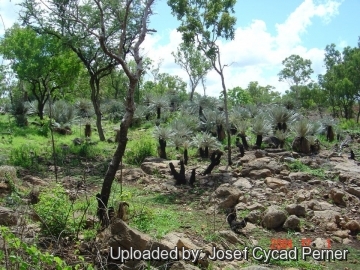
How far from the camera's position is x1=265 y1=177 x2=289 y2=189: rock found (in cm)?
1057

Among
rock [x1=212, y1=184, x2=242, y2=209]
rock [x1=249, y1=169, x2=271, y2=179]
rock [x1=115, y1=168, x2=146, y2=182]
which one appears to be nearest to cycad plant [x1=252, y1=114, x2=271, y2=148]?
rock [x1=249, y1=169, x2=271, y2=179]

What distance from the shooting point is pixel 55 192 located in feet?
20.6

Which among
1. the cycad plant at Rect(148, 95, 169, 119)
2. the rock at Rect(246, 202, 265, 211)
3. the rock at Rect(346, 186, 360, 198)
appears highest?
the cycad plant at Rect(148, 95, 169, 119)

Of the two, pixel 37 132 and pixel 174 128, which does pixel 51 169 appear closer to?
pixel 174 128

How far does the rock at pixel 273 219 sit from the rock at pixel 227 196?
119cm

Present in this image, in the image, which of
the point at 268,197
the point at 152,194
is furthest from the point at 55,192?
the point at 268,197

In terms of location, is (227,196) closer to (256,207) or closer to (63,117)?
(256,207)

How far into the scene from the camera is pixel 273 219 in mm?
7797

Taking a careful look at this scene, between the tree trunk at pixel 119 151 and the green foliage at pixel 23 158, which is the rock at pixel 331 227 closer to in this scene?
the tree trunk at pixel 119 151

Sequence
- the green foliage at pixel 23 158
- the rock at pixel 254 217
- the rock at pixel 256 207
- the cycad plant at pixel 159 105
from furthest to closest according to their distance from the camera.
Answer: the cycad plant at pixel 159 105 → the green foliage at pixel 23 158 → the rock at pixel 256 207 → the rock at pixel 254 217

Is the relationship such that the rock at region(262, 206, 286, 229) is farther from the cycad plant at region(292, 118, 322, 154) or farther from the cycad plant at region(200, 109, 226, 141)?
the cycad plant at region(200, 109, 226, 141)

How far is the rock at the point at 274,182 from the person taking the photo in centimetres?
1057

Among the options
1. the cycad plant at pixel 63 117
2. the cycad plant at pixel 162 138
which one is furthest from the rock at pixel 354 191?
the cycad plant at pixel 63 117

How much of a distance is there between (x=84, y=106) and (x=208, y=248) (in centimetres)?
2153
